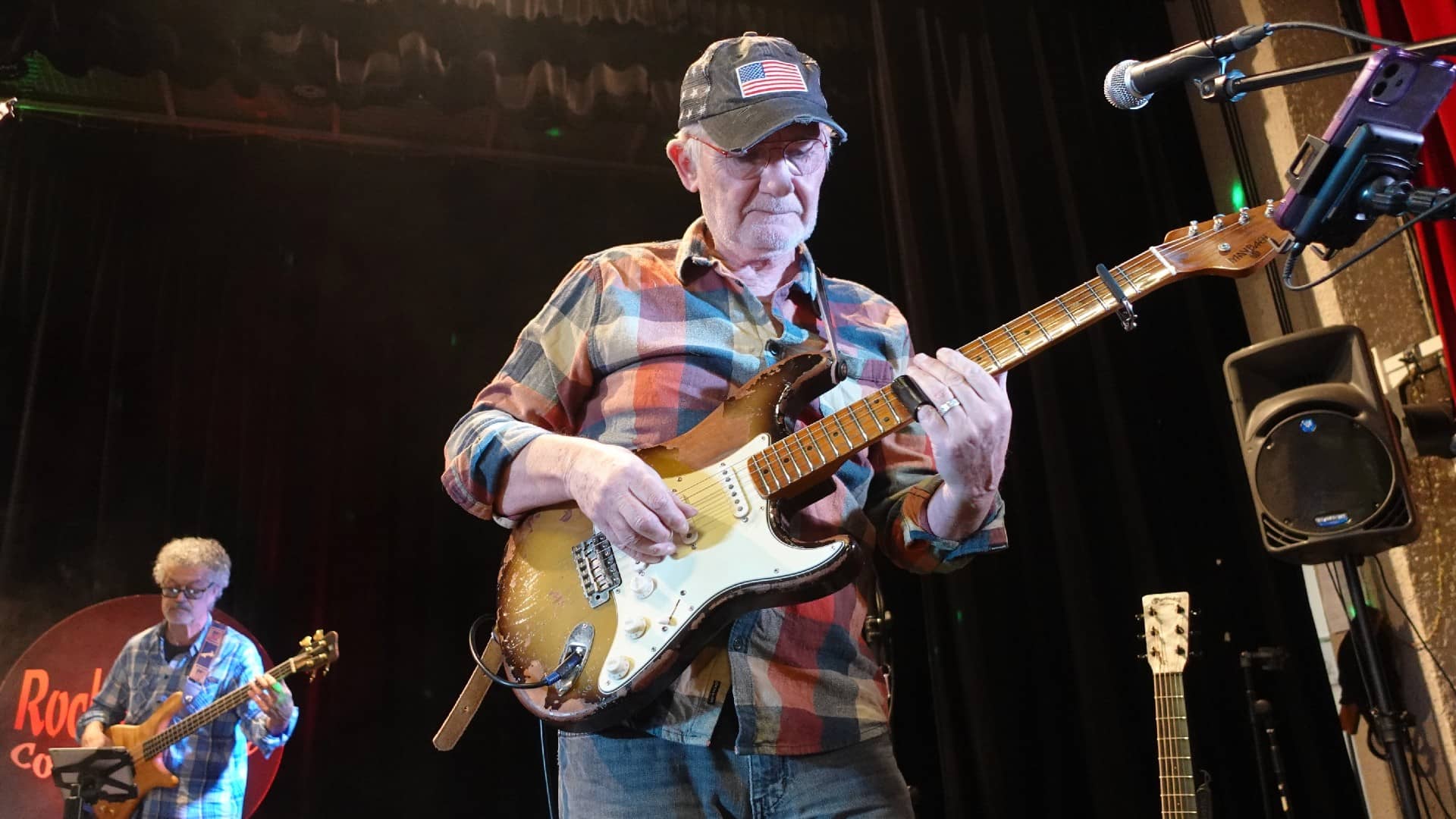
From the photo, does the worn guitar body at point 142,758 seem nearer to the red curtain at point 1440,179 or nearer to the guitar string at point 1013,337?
the guitar string at point 1013,337

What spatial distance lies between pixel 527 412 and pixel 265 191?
4.22 meters

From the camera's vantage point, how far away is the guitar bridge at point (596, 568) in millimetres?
1604

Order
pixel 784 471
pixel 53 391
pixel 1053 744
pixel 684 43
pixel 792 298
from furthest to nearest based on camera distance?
pixel 53 391 → pixel 684 43 → pixel 1053 744 → pixel 792 298 → pixel 784 471

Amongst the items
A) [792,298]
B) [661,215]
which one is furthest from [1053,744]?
[661,215]

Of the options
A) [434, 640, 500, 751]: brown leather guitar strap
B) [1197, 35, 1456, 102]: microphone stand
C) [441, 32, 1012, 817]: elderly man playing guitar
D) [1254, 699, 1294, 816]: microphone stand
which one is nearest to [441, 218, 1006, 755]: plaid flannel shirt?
[441, 32, 1012, 817]: elderly man playing guitar

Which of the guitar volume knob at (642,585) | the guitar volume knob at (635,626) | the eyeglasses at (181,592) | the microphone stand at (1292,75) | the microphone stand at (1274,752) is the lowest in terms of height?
the microphone stand at (1274,752)

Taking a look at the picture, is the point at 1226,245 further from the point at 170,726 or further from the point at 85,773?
the point at 170,726

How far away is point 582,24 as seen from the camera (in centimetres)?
405

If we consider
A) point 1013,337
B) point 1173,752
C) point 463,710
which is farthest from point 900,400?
point 1173,752

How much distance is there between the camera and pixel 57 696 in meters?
4.46

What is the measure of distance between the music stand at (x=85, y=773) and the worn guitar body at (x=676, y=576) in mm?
3271

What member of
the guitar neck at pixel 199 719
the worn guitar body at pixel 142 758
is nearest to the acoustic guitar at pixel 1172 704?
the guitar neck at pixel 199 719

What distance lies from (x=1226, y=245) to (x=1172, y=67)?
41 centimetres

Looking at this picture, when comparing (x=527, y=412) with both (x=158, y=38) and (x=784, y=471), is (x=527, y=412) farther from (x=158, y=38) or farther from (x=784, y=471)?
(x=158, y=38)
